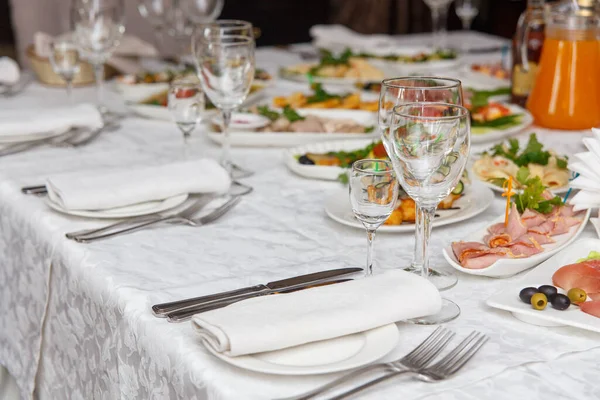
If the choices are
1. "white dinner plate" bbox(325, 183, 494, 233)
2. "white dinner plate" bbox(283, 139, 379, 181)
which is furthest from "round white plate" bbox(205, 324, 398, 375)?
"white dinner plate" bbox(283, 139, 379, 181)

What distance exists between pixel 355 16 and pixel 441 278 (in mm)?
5171

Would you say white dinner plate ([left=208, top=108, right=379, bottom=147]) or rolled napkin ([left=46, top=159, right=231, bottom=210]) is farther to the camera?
white dinner plate ([left=208, top=108, right=379, bottom=147])

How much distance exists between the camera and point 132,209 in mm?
1365

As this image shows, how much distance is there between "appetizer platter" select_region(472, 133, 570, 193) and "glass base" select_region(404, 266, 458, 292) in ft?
1.14

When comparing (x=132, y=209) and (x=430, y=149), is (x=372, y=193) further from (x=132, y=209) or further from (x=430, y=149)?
(x=132, y=209)

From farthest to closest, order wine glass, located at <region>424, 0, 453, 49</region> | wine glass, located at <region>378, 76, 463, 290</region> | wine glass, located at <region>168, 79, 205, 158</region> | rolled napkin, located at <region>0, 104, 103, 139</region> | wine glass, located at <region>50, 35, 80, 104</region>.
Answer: wine glass, located at <region>424, 0, 453, 49</region> < wine glass, located at <region>50, 35, 80, 104</region> < rolled napkin, located at <region>0, 104, 103, 139</region> < wine glass, located at <region>168, 79, 205, 158</region> < wine glass, located at <region>378, 76, 463, 290</region>

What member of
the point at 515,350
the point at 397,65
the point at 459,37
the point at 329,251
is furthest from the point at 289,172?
the point at 459,37

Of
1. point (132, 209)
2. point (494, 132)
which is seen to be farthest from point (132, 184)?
point (494, 132)

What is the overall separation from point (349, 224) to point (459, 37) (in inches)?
91.0

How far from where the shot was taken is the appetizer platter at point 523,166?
1.46 m

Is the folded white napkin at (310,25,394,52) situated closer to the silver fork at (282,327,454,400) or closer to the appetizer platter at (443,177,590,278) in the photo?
the appetizer platter at (443,177,590,278)

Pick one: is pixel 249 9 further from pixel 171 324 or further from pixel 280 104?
pixel 171 324

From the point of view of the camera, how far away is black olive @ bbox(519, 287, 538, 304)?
97 centimetres

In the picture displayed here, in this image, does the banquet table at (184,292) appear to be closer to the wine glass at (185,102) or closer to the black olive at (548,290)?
the black olive at (548,290)
